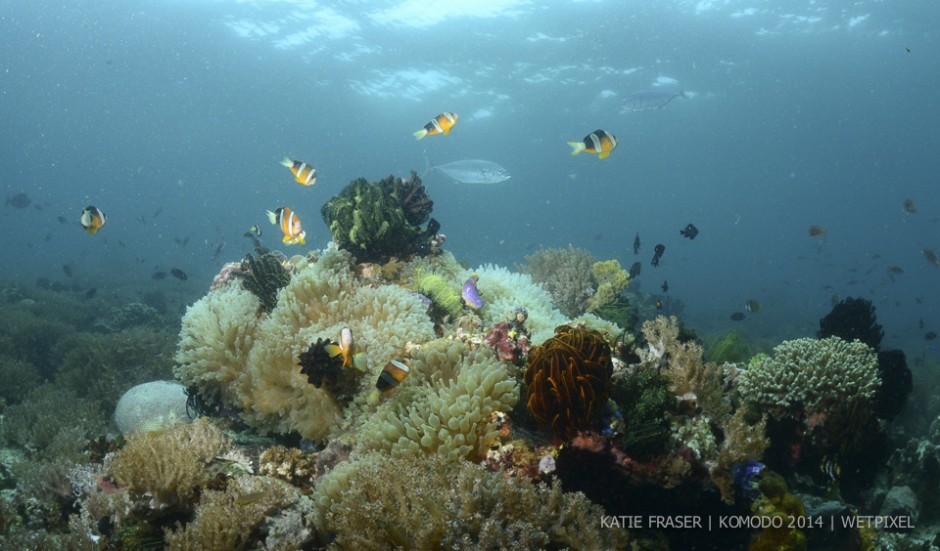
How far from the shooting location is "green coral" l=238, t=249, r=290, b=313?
630 cm

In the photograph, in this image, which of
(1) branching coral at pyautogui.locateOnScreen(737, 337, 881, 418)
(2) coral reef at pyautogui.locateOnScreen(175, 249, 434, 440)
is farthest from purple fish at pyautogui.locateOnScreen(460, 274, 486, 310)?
(1) branching coral at pyautogui.locateOnScreen(737, 337, 881, 418)

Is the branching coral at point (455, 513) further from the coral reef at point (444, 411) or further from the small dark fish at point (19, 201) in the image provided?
the small dark fish at point (19, 201)

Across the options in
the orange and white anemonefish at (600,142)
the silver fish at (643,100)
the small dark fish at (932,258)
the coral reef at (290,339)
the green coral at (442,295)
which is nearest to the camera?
the coral reef at (290,339)

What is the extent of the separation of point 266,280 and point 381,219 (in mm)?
1753

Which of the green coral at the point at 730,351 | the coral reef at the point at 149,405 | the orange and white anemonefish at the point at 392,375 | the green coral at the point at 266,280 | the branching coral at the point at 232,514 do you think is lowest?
the coral reef at the point at 149,405

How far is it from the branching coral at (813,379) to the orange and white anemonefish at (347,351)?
4.30 meters

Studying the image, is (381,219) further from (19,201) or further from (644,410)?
(19,201)

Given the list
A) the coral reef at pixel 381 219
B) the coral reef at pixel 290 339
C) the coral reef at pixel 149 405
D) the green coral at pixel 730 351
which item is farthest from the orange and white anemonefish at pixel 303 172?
the green coral at pixel 730 351

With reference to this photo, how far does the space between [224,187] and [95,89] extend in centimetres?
10109

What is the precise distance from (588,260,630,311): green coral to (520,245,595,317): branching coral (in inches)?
6.9

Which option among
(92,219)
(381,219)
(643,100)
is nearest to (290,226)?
(381,219)

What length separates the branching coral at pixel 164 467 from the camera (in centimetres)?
379

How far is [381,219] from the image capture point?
21.6 feet

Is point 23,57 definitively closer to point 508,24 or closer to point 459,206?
point 508,24
